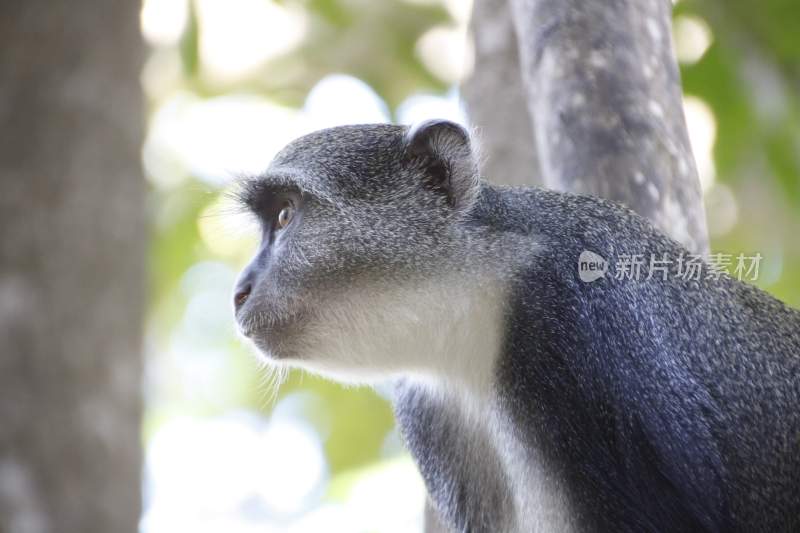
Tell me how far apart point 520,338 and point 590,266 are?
0.42m

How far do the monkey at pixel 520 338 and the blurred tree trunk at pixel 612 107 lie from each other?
2.35 feet

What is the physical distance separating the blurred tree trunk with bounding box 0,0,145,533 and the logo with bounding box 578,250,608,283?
1.72 metres

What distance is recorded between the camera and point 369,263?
491 cm

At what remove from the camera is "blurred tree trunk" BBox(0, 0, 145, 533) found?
3850 millimetres

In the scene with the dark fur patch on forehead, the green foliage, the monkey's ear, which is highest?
the monkey's ear

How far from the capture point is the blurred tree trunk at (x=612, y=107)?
555 centimetres

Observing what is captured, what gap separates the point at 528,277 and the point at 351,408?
5.11 metres

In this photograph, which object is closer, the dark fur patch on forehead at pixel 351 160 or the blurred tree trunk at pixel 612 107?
the dark fur patch on forehead at pixel 351 160

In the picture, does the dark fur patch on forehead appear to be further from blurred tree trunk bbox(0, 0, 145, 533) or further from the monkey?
blurred tree trunk bbox(0, 0, 145, 533)

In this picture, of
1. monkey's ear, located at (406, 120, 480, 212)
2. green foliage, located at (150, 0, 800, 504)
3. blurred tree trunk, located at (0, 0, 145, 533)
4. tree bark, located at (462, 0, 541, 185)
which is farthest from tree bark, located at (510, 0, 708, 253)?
blurred tree trunk, located at (0, 0, 145, 533)

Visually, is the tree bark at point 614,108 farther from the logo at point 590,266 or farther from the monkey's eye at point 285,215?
the monkey's eye at point 285,215

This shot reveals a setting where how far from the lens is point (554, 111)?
18.9 ft

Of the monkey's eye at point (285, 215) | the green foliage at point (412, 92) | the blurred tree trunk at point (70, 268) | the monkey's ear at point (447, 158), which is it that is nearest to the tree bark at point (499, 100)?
the monkey's ear at point (447, 158)

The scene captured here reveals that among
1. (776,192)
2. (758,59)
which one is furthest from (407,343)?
(776,192)
